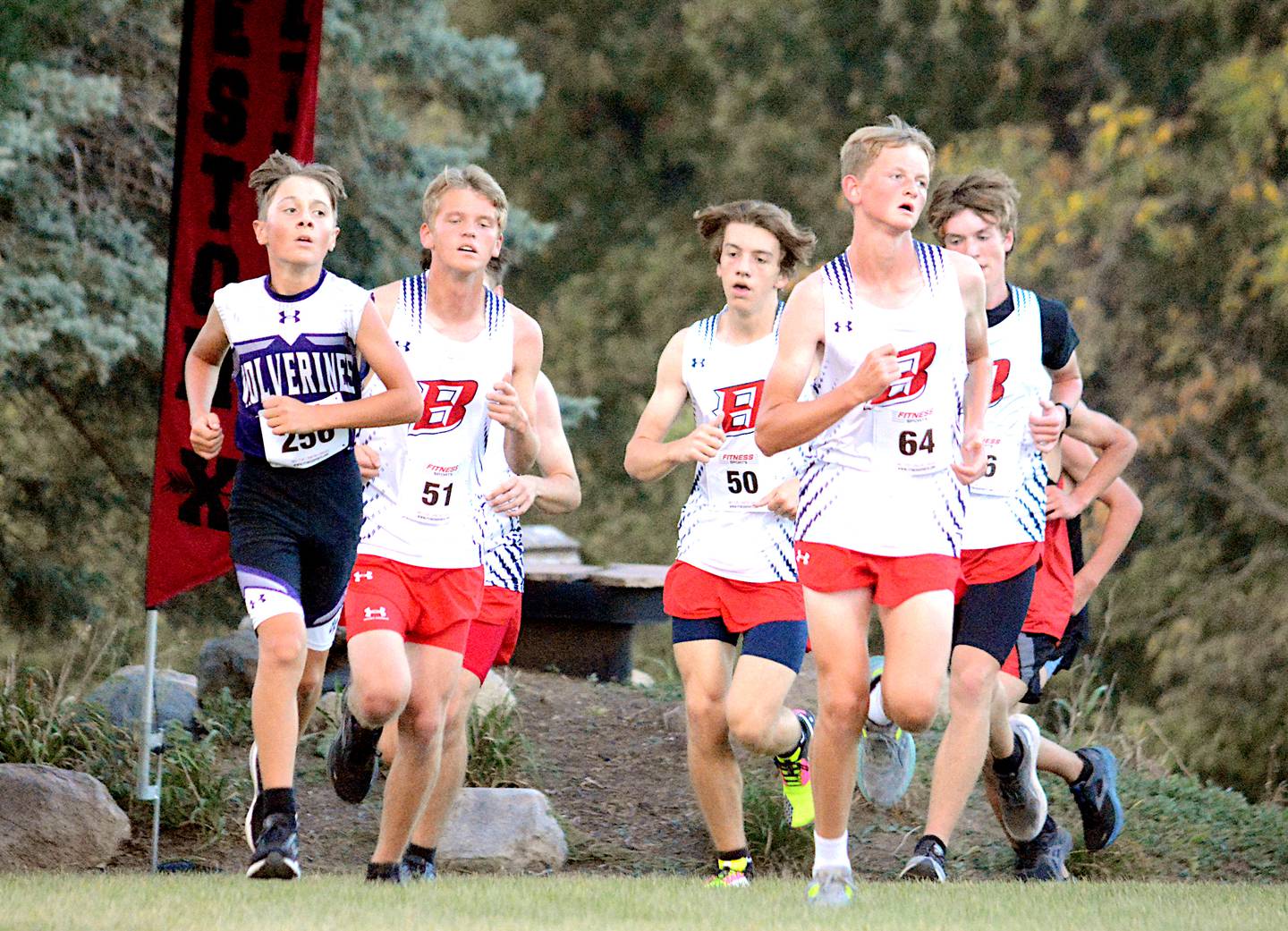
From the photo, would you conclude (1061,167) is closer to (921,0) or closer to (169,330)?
(921,0)

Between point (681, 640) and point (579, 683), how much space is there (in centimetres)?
395

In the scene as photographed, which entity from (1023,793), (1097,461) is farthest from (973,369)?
(1023,793)

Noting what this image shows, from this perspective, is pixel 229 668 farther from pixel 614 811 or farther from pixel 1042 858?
pixel 1042 858

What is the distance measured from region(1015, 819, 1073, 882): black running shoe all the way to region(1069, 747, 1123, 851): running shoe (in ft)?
1.32

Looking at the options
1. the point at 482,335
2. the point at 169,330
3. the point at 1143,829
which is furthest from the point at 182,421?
the point at 1143,829

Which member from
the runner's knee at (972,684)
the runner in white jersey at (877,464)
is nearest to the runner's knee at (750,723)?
the runner's knee at (972,684)

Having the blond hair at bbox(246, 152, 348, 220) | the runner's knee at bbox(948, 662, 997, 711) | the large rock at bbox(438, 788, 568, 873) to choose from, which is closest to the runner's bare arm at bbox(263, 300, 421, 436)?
the blond hair at bbox(246, 152, 348, 220)

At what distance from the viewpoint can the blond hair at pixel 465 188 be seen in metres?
7.19

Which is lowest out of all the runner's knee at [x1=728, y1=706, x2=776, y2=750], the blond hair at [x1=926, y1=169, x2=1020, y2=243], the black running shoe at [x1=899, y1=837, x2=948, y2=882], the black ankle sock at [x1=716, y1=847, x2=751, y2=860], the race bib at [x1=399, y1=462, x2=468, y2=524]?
the black ankle sock at [x1=716, y1=847, x2=751, y2=860]

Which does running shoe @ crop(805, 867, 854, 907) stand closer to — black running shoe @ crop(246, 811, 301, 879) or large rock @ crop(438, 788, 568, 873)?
black running shoe @ crop(246, 811, 301, 879)

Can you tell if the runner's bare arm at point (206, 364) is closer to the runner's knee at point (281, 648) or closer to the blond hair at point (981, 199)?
the runner's knee at point (281, 648)

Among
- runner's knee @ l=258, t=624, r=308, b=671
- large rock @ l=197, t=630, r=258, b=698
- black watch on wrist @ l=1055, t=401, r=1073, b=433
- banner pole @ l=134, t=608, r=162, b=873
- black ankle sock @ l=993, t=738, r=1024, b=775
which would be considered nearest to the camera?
runner's knee @ l=258, t=624, r=308, b=671

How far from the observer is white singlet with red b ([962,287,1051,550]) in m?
7.40

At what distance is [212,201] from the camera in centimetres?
847
